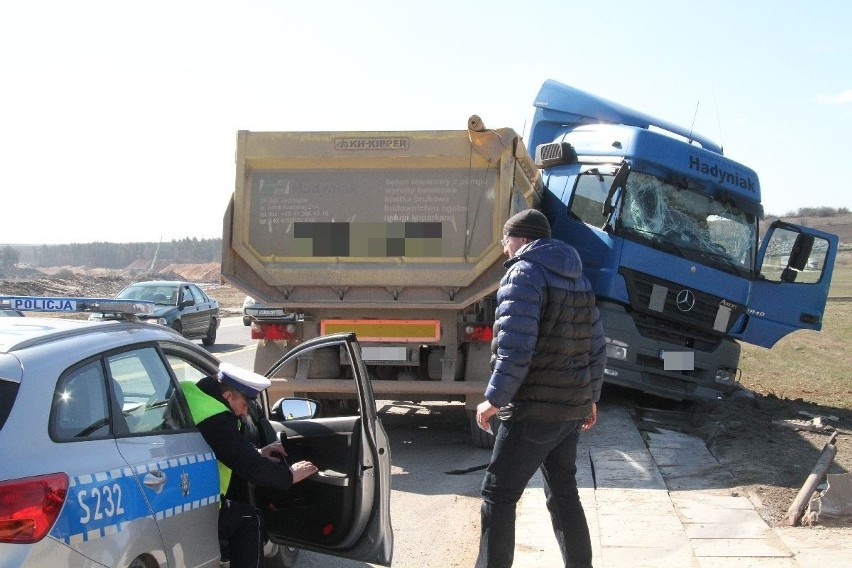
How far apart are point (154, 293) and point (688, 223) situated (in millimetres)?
13546

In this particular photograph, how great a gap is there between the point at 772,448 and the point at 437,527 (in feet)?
12.2

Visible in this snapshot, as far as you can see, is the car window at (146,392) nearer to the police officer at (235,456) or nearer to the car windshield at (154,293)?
the police officer at (235,456)

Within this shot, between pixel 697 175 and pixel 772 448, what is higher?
pixel 697 175

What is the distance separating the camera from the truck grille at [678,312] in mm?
11477

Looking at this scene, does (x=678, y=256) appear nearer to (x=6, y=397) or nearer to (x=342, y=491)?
(x=342, y=491)

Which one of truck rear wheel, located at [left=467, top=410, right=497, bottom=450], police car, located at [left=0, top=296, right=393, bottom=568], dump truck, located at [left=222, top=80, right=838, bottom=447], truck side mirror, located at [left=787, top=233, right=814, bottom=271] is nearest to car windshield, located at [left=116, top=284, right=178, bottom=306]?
dump truck, located at [left=222, top=80, right=838, bottom=447]

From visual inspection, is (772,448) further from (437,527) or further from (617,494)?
(437,527)

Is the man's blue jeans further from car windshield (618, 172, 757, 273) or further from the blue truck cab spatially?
car windshield (618, 172, 757, 273)

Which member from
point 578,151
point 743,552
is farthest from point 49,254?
point 743,552

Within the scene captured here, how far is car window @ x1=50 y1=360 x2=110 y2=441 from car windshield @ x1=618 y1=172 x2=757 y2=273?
8.39 metres

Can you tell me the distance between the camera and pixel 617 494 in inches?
293

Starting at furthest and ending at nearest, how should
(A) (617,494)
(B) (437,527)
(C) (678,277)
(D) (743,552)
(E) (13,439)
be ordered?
(C) (678,277), (A) (617,494), (B) (437,527), (D) (743,552), (E) (13,439)

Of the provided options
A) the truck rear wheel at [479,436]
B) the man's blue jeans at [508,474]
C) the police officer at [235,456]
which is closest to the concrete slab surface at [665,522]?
the truck rear wheel at [479,436]

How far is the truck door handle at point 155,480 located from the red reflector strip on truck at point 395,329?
527 cm
